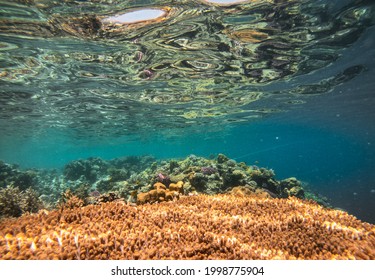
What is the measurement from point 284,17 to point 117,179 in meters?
17.3

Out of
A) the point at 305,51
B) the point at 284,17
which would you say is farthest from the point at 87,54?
the point at 305,51

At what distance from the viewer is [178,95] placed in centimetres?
2203

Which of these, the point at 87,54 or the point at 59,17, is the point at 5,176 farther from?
the point at 59,17

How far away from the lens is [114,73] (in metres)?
15.6

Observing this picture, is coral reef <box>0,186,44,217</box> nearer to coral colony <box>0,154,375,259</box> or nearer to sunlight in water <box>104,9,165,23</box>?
coral colony <box>0,154,375,259</box>

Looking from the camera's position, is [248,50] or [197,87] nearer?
[248,50]

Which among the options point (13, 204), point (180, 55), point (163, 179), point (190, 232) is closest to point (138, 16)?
point (180, 55)

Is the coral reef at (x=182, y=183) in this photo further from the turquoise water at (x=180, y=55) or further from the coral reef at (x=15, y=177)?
the turquoise water at (x=180, y=55)

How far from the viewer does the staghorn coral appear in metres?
4.00

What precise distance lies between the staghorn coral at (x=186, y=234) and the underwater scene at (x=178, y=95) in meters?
0.03

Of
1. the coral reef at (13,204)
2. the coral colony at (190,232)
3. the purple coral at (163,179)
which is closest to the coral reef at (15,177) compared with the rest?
the coral reef at (13,204)

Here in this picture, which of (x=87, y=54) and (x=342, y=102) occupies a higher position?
(x=342, y=102)

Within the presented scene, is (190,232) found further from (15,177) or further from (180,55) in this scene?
(15,177)

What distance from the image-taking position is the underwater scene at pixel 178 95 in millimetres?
4480
